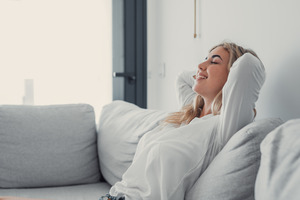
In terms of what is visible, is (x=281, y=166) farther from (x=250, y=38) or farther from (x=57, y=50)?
(x=57, y=50)

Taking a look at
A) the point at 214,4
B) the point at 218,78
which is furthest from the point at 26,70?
the point at 218,78

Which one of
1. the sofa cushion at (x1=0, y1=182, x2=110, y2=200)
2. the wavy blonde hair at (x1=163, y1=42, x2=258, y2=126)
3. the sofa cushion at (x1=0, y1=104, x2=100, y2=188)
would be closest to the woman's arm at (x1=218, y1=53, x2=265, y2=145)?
the wavy blonde hair at (x1=163, y1=42, x2=258, y2=126)

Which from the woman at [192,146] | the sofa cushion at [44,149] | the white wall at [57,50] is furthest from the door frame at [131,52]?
the woman at [192,146]

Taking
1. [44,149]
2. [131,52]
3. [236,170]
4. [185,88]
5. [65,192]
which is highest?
[131,52]

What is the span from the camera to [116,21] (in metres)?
2.83

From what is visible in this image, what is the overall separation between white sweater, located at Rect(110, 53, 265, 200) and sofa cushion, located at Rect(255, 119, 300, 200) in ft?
1.11

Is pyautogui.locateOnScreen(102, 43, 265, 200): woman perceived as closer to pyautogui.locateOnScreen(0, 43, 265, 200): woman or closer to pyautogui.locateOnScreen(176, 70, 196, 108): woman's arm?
pyautogui.locateOnScreen(0, 43, 265, 200): woman

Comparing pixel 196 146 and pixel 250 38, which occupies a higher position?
pixel 250 38

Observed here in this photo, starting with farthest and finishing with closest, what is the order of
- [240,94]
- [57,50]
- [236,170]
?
[57,50] → [240,94] → [236,170]

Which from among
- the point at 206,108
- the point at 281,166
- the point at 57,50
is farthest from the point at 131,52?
the point at 281,166

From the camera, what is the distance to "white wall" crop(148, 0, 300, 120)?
50.8 inches

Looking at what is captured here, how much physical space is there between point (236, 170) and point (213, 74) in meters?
0.50

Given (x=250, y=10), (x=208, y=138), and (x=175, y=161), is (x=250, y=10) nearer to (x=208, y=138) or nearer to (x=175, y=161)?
(x=208, y=138)

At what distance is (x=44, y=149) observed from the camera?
188cm
